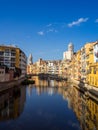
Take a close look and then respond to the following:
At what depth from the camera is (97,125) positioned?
109 feet

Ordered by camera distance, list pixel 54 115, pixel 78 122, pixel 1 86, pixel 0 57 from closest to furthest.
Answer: pixel 78 122
pixel 54 115
pixel 1 86
pixel 0 57

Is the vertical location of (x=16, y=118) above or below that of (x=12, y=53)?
below

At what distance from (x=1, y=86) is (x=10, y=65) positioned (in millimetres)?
51176

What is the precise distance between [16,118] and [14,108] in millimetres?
8363

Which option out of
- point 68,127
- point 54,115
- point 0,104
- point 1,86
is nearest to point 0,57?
point 1,86

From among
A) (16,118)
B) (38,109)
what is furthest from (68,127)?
(38,109)

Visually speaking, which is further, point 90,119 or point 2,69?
point 2,69

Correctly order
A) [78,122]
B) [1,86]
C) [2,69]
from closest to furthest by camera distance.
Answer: [78,122]
[1,86]
[2,69]

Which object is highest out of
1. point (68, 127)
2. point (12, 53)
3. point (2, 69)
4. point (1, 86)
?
point (12, 53)

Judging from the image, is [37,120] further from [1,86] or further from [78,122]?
[1,86]

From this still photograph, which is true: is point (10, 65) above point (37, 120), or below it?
above

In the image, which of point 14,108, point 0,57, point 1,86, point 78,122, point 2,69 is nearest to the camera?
point 78,122

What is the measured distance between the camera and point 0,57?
118 m

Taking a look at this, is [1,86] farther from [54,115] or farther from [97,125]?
[97,125]
